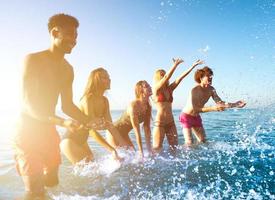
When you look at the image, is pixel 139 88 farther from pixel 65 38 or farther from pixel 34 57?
pixel 34 57

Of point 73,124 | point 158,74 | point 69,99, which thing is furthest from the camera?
point 158,74

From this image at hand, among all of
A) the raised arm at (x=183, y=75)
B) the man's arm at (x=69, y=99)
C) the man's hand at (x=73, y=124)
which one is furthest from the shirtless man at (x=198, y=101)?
the man's hand at (x=73, y=124)

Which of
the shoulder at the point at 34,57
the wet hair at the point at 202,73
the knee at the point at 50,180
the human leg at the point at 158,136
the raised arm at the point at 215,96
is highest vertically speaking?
the shoulder at the point at 34,57

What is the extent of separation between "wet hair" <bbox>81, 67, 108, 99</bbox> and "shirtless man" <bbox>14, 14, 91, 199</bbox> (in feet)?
5.67

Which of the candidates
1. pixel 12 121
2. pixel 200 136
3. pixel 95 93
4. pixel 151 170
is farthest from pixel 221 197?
pixel 200 136

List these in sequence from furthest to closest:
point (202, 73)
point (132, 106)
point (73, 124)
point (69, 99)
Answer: point (202, 73) < point (132, 106) < point (69, 99) < point (73, 124)

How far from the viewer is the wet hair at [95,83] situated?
584 cm

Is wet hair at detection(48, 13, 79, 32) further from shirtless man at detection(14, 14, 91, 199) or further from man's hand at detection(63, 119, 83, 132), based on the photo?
man's hand at detection(63, 119, 83, 132)

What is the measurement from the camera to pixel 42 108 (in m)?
3.75

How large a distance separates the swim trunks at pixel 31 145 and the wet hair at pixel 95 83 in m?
2.13

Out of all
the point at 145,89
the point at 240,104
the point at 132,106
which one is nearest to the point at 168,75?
the point at 145,89

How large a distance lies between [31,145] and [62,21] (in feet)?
4.78

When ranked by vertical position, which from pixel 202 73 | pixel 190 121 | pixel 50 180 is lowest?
pixel 190 121

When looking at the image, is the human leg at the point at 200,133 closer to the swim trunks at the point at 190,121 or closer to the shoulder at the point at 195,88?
the swim trunks at the point at 190,121
